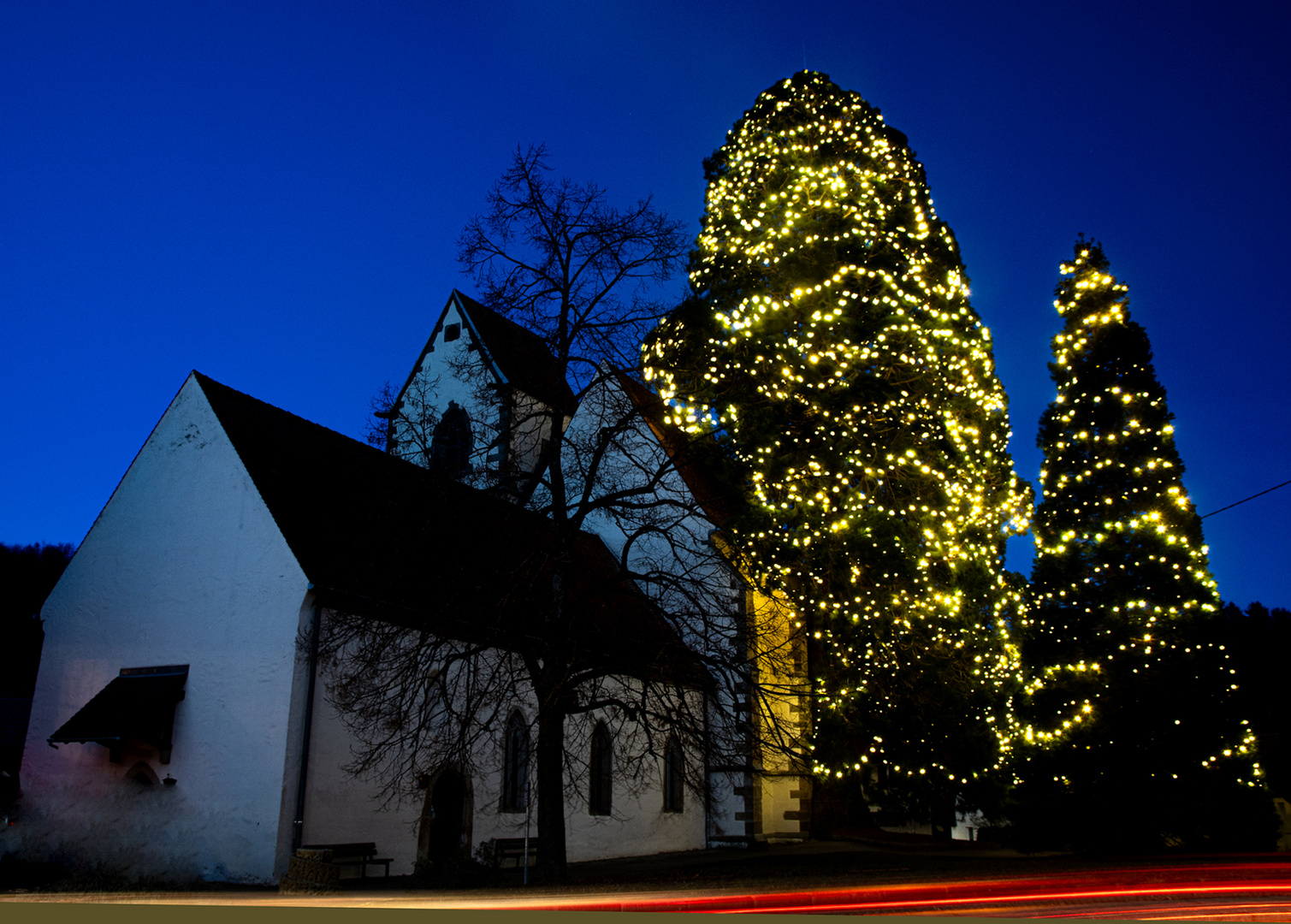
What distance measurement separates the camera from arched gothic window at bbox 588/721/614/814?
18.8 meters

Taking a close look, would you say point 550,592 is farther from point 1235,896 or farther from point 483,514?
point 1235,896

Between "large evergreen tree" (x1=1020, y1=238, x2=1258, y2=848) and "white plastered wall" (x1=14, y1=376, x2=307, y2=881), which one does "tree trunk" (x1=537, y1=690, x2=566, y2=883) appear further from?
"large evergreen tree" (x1=1020, y1=238, x2=1258, y2=848)

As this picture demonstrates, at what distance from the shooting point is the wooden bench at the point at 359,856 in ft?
43.9

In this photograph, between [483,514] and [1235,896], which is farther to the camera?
[483,514]

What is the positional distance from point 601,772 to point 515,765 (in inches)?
112

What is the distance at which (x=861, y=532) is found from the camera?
51.4 feet

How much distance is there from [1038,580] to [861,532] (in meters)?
5.83

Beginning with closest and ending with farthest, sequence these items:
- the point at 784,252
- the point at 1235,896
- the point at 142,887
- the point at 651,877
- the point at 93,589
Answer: the point at 1235,896 < the point at 142,887 < the point at 651,877 < the point at 93,589 < the point at 784,252

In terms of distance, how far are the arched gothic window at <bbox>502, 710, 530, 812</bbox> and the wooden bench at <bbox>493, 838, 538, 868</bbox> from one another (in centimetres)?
76

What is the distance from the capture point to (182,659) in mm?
14961

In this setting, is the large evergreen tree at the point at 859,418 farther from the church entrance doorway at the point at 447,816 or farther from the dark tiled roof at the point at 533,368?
the church entrance doorway at the point at 447,816

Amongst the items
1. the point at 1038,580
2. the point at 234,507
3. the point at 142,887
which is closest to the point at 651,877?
the point at 142,887

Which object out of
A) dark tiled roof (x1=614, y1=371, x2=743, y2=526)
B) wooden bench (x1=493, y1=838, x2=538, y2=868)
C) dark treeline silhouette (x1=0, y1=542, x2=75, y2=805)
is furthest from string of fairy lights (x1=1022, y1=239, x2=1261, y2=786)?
dark treeline silhouette (x1=0, y1=542, x2=75, y2=805)

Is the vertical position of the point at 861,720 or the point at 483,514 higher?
the point at 483,514
